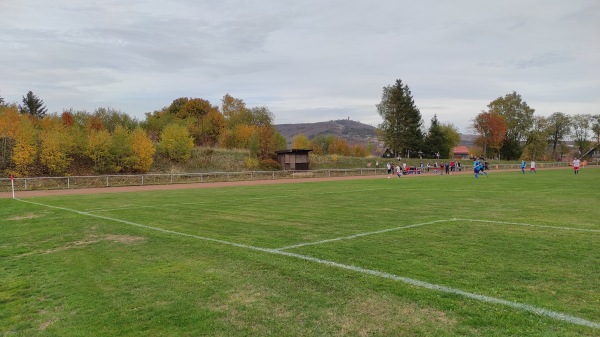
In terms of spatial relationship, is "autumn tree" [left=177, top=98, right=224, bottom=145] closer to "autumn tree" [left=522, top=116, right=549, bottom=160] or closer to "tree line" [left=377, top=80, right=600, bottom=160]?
"tree line" [left=377, top=80, right=600, bottom=160]

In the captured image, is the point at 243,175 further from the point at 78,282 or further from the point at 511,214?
the point at 78,282

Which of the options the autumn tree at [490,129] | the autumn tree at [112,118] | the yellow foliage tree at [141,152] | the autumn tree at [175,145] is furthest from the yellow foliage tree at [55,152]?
the autumn tree at [490,129]

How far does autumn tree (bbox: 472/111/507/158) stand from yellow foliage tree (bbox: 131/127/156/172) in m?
68.9

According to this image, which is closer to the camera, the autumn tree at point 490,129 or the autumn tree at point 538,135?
the autumn tree at point 490,129

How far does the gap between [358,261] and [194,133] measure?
70.9 meters

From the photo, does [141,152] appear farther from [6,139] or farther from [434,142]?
[434,142]

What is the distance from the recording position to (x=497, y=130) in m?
86.4

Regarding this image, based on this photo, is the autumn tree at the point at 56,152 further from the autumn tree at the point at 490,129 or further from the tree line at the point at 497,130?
the autumn tree at the point at 490,129

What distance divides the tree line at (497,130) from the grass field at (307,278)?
240 ft

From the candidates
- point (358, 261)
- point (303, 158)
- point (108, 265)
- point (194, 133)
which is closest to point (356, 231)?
point (358, 261)

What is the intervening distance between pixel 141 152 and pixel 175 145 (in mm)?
7383

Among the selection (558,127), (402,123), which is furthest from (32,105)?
(558,127)

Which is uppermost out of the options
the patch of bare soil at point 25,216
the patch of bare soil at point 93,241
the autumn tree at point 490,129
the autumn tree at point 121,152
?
the autumn tree at point 490,129

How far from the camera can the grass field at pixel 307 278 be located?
4.65 meters
